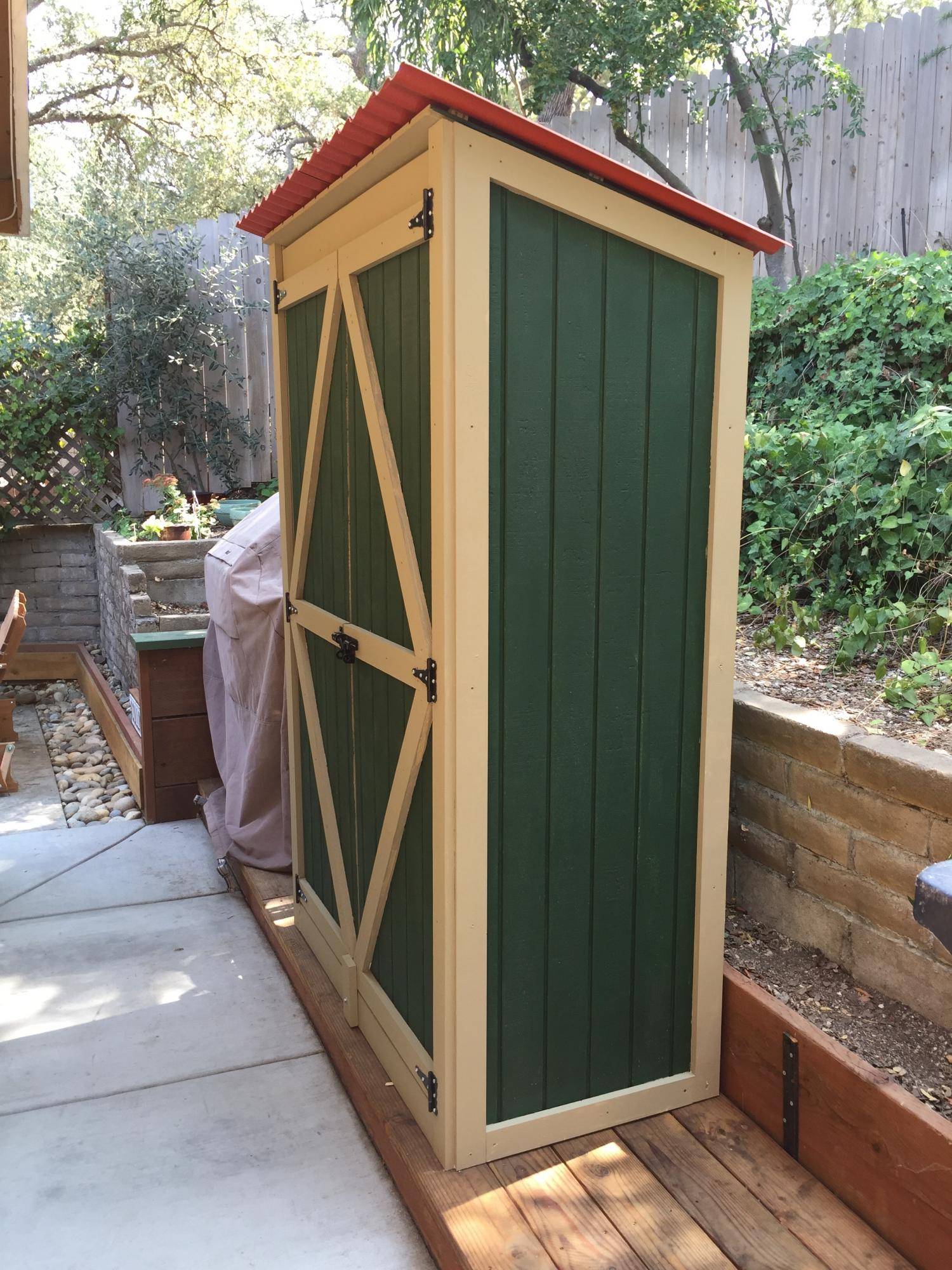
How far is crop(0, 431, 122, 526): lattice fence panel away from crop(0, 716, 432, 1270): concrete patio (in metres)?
4.47

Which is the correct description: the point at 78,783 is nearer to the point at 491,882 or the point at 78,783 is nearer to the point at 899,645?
the point at 491,882

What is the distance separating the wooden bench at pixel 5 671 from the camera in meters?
4.68

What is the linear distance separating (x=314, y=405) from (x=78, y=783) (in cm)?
313

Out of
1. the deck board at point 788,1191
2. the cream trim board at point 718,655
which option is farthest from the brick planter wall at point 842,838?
the deck board at point 788,1191

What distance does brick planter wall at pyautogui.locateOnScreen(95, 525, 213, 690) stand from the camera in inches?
245

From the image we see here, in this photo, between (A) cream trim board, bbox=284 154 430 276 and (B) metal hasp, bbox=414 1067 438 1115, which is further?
(B) metal hasp, bbox=414 1067 438 1115

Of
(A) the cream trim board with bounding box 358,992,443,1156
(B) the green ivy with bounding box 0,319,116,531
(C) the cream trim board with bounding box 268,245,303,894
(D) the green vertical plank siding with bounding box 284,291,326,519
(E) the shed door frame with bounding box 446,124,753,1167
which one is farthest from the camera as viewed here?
(B) the green ivy with bounding box 0,319,116,531

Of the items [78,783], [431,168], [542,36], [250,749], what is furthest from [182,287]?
[431,168]

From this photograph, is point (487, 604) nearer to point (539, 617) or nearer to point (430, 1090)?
point (539, 617)

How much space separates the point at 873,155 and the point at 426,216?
208 inches

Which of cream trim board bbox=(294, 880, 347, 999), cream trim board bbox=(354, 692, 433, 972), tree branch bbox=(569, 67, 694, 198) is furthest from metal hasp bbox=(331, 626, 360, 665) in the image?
tree branch bbox=(569, 67, 694, 198)

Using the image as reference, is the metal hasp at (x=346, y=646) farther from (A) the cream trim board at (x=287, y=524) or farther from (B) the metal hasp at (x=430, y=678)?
(A) the cream trim board at (x=287, y=524)

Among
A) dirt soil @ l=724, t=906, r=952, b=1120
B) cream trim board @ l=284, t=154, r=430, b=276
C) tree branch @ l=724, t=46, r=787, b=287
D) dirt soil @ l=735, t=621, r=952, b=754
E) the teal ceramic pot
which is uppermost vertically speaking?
tree branch @ l=724, t=46, r=787, b=287

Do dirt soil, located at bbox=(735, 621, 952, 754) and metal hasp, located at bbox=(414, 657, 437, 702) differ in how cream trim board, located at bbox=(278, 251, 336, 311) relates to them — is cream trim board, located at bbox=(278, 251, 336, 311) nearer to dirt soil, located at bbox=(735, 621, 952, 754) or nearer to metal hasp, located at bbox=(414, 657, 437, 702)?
metal hasp, located at bbox=(414, 657, 437, 702)
